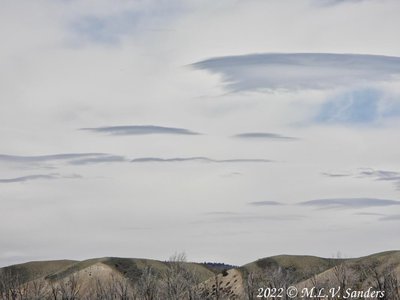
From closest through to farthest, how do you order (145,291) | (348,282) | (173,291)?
(173,291) → (145,291) → (348,282)

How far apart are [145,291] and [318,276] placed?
59.8 m

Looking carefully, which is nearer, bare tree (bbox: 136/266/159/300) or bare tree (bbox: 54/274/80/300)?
bare tree (bbox: 54/274/80/300)

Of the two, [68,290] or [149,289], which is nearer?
Answer: [149,289]

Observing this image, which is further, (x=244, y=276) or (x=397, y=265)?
(x=244, y=276)

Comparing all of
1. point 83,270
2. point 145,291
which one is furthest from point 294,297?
point 83,270

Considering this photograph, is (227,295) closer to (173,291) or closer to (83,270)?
(83,270)

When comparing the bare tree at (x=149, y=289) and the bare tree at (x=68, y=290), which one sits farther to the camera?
the bare tree at (x=149, y=289)

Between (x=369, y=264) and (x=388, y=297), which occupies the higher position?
(x=369, y=264)

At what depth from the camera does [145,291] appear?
129625 mm

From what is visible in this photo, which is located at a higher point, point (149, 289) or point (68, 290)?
point (68, 290)

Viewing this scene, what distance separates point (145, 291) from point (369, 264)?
237ft

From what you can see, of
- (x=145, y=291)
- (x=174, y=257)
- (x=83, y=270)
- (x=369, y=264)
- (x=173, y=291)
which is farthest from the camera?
(x=83, y=270)

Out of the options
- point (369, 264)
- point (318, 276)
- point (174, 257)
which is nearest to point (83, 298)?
point (174, 257)

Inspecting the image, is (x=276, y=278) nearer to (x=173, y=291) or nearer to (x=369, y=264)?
(x=173, y=291)
